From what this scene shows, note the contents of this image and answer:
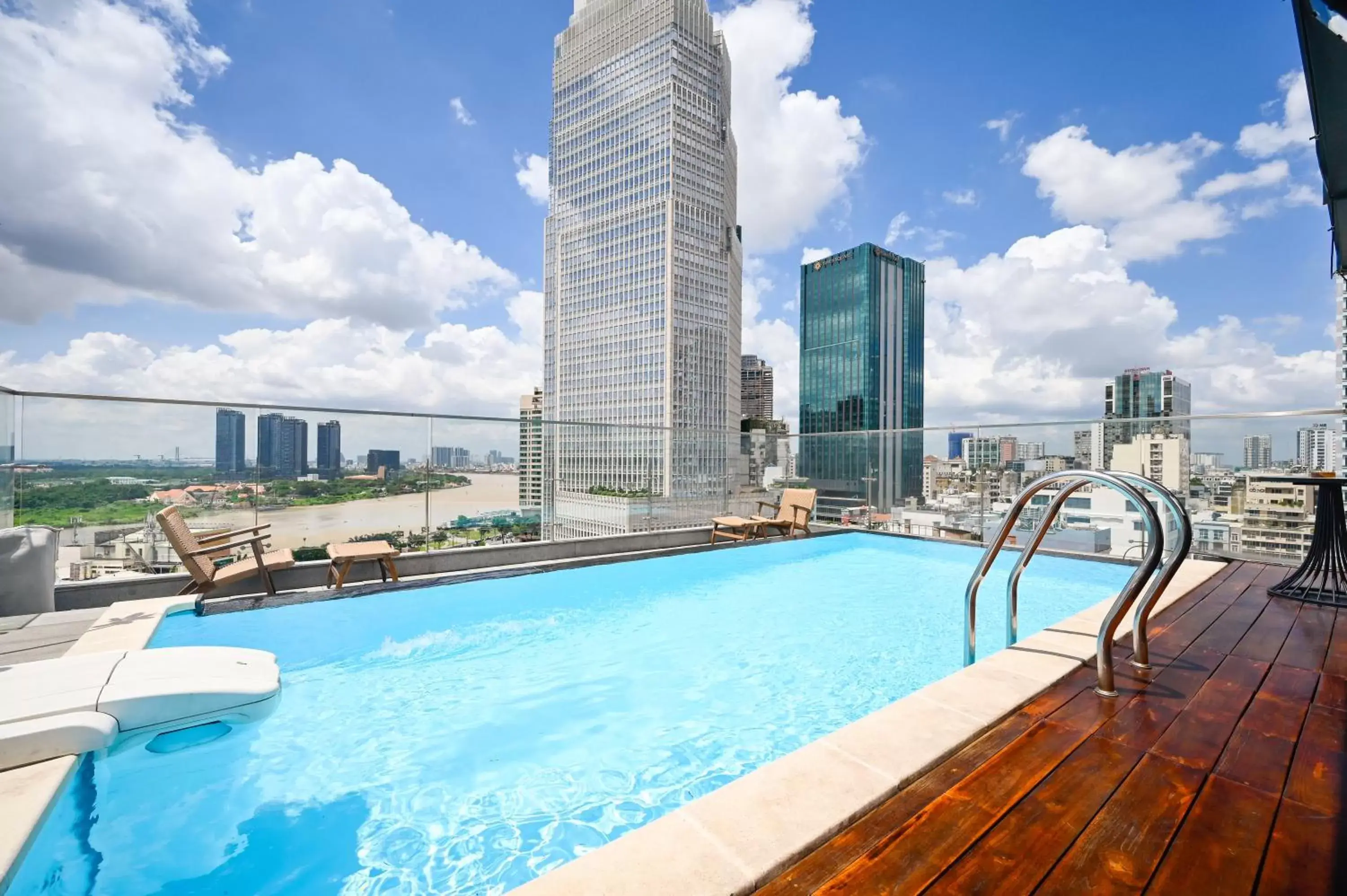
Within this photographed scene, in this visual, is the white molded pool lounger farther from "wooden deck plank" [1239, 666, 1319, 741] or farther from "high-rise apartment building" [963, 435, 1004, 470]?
"high-rise apartment building" [963, 435, 1004, 470]

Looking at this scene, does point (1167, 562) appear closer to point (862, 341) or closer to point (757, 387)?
point (862, 341)

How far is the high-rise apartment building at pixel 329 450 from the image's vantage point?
16.2ft

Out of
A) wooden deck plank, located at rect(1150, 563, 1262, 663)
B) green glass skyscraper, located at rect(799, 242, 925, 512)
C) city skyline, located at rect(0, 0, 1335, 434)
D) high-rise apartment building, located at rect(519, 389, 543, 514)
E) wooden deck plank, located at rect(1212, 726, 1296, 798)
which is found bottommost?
wooden deck plank, located at rect(1150, 563, 1262, 663)

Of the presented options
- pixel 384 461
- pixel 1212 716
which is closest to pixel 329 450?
pixel 384 461

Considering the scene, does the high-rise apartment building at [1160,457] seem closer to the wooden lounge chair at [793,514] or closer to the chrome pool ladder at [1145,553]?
the wooden lounge chair at [793,514]

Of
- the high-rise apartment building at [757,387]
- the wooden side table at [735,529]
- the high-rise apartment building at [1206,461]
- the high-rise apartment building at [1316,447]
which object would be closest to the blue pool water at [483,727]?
the high-rise apartment building at [1206,461]

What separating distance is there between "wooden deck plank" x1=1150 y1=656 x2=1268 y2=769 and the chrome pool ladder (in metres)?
0.22

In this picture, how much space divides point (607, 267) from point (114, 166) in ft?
142

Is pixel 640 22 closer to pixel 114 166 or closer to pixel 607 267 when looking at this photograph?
pixel 607 267

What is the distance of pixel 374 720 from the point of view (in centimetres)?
269

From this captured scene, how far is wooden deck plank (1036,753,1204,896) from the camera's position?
1089 millimetres

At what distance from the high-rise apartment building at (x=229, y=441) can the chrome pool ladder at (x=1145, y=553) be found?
536cm

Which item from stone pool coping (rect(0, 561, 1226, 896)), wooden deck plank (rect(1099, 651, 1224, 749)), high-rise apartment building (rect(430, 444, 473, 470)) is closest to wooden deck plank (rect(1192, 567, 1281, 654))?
wooden deck plank (rect(1099, 651, 1224, 749))

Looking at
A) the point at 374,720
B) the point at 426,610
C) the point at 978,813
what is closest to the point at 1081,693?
the point at 978,813
